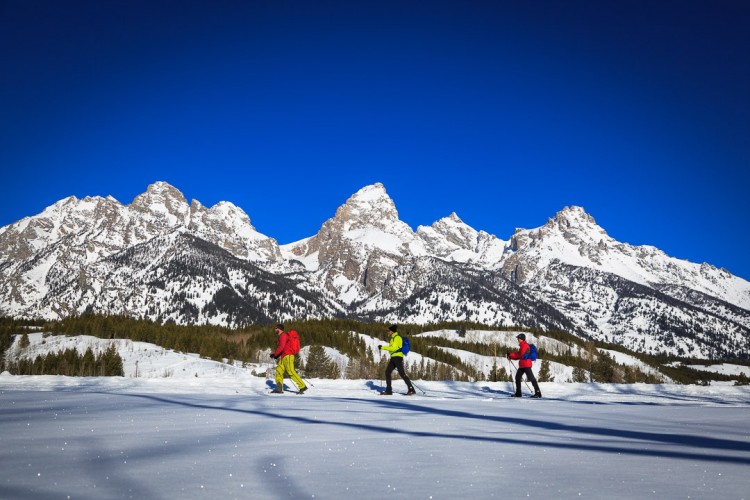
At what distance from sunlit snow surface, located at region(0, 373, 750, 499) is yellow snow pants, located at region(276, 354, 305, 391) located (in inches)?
281

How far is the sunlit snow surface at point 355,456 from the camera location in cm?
321

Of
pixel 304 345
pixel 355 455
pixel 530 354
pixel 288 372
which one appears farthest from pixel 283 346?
pixel 304 345

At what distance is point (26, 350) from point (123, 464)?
4581 centimetres

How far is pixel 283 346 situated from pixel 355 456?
11473 mm

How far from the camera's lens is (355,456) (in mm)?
4402

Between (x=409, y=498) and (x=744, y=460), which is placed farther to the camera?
(x=744, y=460)

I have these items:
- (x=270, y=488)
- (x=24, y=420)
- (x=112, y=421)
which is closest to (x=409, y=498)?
(x=270, y=488)

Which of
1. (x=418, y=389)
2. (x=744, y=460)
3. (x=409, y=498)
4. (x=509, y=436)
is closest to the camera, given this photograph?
(x=409, y=498)

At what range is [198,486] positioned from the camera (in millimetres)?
3232

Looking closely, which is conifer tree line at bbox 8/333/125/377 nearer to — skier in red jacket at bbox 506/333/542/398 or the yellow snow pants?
the yellow snow pants

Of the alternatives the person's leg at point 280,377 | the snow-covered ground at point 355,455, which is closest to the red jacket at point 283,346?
the person's leg at point 280,377

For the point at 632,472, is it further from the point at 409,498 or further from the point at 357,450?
the point at 357,450

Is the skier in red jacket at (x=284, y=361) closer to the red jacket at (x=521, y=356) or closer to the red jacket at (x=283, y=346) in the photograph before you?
the red jacket at (x=283, y=346)

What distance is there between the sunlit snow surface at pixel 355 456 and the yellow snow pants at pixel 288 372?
23.4ft
